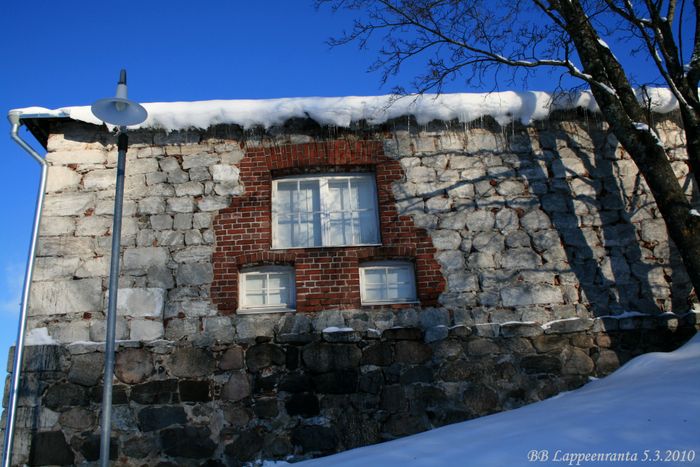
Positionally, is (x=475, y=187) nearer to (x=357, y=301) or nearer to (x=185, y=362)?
(x=357, y=301)

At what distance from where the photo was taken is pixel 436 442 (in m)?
3.99

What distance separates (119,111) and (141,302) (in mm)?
2091

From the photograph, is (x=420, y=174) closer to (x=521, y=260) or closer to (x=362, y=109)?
(x=362, y=109)

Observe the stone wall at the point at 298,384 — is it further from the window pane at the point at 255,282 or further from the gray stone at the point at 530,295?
the window pane at the point at 255,282

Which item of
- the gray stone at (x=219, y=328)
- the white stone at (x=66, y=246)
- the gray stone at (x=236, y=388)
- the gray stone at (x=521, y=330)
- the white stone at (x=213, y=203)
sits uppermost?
the white stone at (x=213, y=203)

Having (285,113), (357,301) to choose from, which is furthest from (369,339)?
(285,113)

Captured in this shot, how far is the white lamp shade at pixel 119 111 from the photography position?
502 cm

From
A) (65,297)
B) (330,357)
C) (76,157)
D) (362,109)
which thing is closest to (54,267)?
(65,297)

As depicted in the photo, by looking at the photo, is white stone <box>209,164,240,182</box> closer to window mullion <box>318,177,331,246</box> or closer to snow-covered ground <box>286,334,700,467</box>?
window mullion <box>318,177,331,246</box>

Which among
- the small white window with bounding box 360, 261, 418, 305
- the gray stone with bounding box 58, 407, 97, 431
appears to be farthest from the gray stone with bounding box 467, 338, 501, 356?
the gray stone with bounding box 58, 407, 97, 431

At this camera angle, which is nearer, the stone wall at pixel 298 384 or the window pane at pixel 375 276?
the stone wall at pixel 298 384

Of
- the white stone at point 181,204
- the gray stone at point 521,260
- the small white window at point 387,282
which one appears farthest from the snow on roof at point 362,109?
Result: the small white window at point 387,282

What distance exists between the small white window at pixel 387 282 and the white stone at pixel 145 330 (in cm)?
220

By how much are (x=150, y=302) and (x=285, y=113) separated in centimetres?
263
